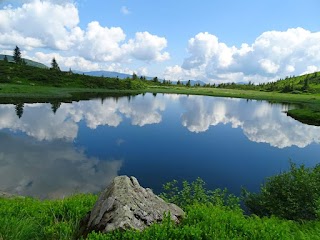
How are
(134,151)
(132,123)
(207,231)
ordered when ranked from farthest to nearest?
(132,123) < (134,151) < (207,231)

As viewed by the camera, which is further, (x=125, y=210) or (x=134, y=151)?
(x=134, y=151)

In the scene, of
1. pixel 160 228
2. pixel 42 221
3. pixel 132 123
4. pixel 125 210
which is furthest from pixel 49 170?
pixel 132 123

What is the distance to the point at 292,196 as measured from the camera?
1978 cm

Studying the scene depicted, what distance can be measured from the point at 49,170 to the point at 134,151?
14411 mm

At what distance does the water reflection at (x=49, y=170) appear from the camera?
27891 mm

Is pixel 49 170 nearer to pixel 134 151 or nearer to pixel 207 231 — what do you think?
pixel 134 151

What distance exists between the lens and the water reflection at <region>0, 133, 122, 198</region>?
1098 inches

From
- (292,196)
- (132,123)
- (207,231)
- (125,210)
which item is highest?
(125,210)

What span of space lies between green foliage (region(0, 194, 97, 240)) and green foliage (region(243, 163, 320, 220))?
13384 millimetres

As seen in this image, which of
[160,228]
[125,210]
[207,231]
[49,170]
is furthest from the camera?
[49,170]

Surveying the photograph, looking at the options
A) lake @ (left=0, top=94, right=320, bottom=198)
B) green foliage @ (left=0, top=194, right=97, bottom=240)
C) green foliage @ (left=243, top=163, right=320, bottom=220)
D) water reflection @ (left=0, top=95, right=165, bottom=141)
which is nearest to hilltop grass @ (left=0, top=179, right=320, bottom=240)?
green foliage @ (left=0, top=194, right=97, bottom=240)

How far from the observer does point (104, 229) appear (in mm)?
9516

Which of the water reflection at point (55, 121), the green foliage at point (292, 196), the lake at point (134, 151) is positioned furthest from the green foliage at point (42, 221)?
the water reflection at point (55, 121)

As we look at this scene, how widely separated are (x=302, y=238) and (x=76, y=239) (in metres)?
8.39
